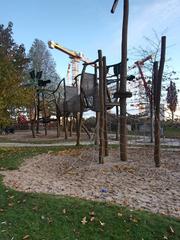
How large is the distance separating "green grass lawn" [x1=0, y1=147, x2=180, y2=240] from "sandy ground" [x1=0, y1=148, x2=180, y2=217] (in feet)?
1.42

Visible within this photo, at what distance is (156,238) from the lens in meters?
4.23

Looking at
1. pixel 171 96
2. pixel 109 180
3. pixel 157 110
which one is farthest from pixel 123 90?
pixel 171 96

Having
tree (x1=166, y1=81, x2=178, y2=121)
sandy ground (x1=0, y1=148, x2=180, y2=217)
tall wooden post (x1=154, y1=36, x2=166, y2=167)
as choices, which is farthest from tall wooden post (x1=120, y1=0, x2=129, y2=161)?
tree (x1=166, y1=81, x2=178, y2=121)

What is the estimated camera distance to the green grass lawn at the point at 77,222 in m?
4.25

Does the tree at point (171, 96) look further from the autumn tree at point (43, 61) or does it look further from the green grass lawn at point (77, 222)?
the autumn tree at point (43, 61)

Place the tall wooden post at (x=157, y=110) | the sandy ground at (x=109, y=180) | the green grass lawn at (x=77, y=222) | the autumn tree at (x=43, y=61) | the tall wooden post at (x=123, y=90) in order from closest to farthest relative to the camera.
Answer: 1. the green grass lawn at (x=77, y=222)
2. the sandy ground at (x=109, y=180)
3. the tall wooden post at (x=157, y=110)
4. the tall wooden post at (x=123, y=90)
5. the autumn tree at (x=43, y=61)

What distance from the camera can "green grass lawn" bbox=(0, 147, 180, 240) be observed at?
167 inches

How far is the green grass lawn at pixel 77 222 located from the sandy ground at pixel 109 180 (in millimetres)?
433

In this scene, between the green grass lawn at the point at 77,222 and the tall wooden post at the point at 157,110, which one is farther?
the tall wooden post at the point at 157,110

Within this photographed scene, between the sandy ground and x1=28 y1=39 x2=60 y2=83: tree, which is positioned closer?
the sandy ground

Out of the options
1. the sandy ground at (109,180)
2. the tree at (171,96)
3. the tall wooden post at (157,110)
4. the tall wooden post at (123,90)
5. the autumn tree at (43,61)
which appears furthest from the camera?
the autumn tree at (43,61)

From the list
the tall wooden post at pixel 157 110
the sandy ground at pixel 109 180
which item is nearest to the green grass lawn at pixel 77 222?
the sandy ground at pixel 109 180

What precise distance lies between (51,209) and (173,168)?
4.21m

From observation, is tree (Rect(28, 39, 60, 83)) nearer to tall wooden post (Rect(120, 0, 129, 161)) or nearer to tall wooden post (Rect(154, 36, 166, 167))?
tall wooden post (Rect(120, 0, 129, 161))
